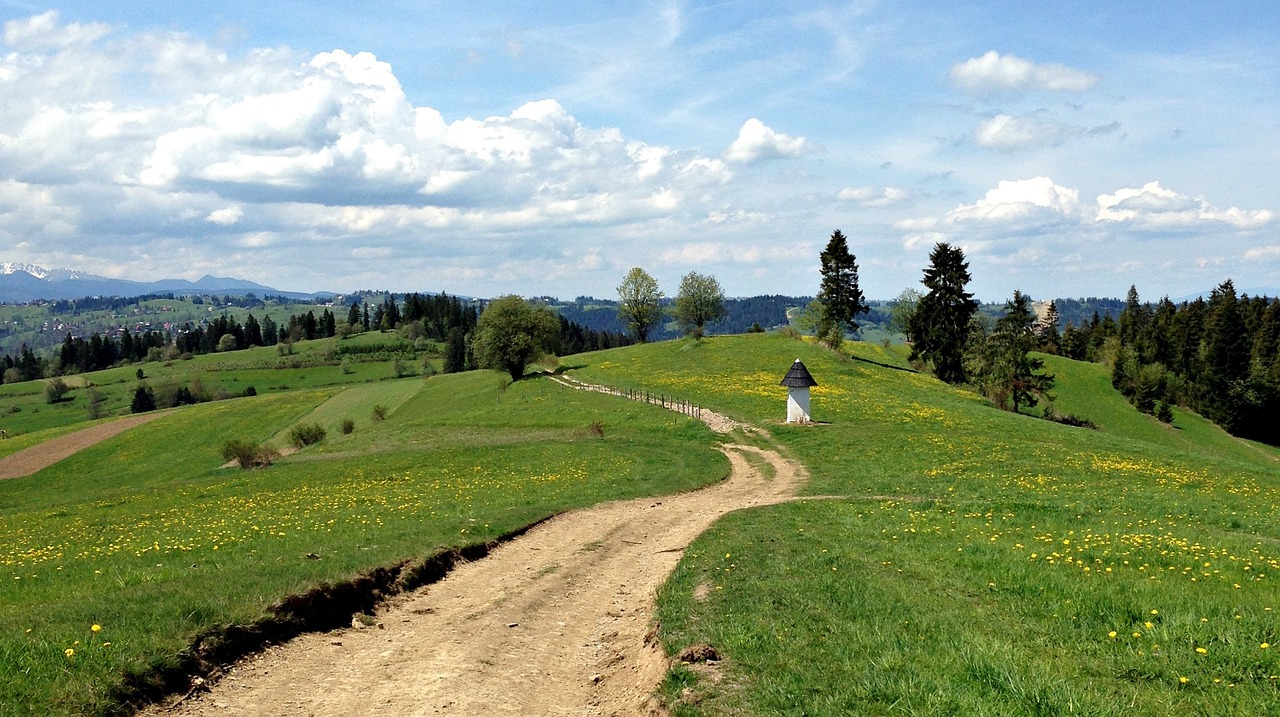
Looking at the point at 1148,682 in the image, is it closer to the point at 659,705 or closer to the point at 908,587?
the point at 908,587

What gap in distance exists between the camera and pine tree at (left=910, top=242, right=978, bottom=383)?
90.1m

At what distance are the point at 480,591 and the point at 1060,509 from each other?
59.6 ft

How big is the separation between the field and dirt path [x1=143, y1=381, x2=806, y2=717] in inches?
35.1

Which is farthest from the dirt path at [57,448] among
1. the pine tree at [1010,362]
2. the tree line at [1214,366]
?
the tree line at [1214,366]

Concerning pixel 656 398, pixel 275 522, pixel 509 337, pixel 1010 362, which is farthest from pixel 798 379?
pixel 509 337

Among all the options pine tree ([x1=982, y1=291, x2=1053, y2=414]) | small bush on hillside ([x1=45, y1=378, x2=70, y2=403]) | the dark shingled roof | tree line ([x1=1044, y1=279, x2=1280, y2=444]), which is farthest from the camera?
small bush on hillside ([x1=45, y1=378, x2=70, y2=403])

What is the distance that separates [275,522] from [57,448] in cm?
8642

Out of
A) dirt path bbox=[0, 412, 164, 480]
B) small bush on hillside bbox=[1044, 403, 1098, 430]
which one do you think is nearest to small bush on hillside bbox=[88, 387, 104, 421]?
dirt path bbox=[0, 412, 164, 480]

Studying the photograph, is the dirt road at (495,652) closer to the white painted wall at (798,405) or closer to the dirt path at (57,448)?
the white painted wall at (798,405)

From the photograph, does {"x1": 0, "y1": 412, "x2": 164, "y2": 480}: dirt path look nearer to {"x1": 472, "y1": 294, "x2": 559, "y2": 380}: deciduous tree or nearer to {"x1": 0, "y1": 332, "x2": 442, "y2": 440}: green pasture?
{"x1": 472, "y1": 294, "x2": 559, "y2": 380}: deciduous tree

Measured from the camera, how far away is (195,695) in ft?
33.9

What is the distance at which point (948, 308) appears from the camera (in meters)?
90.6

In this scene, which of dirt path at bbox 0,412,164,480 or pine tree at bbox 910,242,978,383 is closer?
dirt path at bbox 0,412,164,480

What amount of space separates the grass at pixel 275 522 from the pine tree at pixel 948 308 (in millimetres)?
47659
